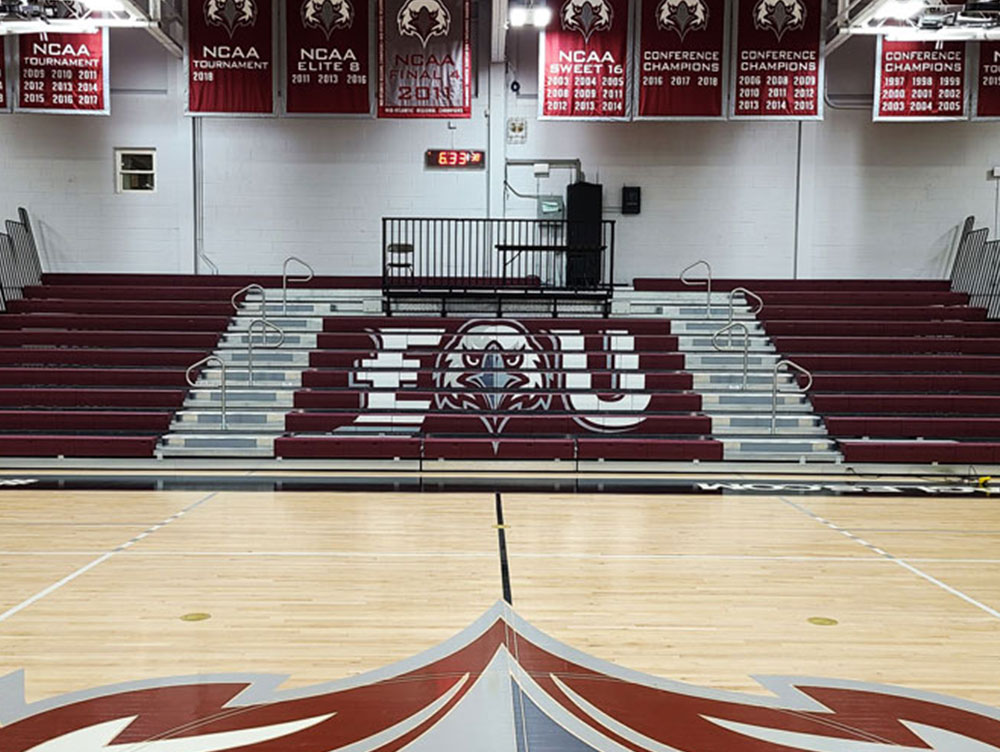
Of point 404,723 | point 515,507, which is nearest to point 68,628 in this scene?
point 404,723

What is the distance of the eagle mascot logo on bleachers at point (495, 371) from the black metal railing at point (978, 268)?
6325 millimetres

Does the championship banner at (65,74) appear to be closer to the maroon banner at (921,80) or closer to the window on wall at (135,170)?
the window on wall at (135,170)

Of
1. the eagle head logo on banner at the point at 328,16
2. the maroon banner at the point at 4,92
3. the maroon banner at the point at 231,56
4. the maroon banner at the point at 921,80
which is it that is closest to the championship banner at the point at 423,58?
the eagle head logo on banner at the point at 328,16

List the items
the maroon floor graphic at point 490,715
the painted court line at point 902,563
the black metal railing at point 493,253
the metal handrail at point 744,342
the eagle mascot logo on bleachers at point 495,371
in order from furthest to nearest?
the black metal railing at point 493,253 < the metal handrail at point 744,342 < the eagle mascot logo on bleachers at point 495,371 < the painted court line at point 902,563 < the maroon floor graphic at point 490,715

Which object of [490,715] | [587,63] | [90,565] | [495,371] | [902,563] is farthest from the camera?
[587,63]

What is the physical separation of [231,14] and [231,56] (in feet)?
1.72

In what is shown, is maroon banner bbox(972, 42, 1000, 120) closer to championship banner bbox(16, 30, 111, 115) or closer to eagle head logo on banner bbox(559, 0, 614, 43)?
eagle head logo on banner bbox(559, 0, 614, 43)

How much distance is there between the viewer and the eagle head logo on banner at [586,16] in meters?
10.1

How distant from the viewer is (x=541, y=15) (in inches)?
389

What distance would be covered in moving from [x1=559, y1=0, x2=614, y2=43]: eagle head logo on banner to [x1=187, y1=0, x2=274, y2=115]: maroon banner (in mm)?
3650

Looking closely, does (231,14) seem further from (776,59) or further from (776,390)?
(776,390)

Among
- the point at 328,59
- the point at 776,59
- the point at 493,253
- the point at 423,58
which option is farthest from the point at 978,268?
the point at 328,59

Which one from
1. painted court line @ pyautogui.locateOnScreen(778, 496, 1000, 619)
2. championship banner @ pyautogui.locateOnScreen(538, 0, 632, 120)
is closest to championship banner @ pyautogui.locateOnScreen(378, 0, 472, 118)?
championship banner @ pyautogui.locateOnScreen(538, 0, 632, 120)

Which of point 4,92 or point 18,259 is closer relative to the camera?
point 4,92
